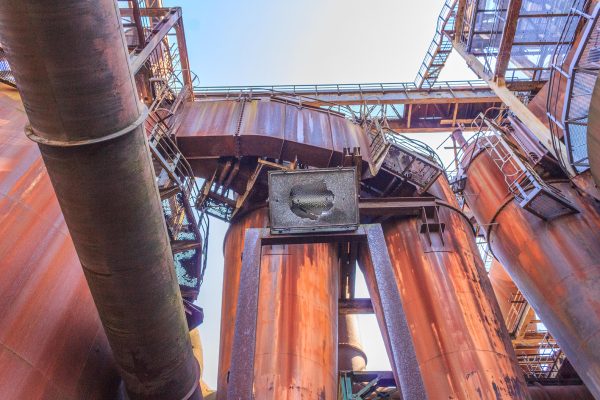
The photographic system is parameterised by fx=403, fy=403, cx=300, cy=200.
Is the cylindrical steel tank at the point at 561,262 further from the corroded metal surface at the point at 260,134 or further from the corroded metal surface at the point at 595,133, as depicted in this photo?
the corroded metal surface at the point at 260,134

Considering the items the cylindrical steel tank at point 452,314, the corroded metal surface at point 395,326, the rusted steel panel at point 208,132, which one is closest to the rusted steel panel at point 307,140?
the rusted steel panel at point 208,132

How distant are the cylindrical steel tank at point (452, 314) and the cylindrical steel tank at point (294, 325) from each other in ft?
5.30

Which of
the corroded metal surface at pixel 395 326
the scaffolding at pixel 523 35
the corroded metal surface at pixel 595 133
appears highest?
the scaffolding at pixel 523 35

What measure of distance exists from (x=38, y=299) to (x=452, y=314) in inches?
259

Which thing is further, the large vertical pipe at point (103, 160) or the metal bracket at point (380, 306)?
the metal bracket at point (380, 306)

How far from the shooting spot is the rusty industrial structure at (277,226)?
3244mm

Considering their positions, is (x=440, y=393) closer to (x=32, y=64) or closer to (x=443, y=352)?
(x=443, y=352)

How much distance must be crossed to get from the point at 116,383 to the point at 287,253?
3.63m

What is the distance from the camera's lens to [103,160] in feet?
10.5

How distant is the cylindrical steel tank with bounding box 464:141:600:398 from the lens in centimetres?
769

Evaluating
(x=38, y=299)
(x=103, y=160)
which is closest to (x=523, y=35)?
(x=103, y=160)

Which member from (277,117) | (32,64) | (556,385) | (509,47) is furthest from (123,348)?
(509,47)

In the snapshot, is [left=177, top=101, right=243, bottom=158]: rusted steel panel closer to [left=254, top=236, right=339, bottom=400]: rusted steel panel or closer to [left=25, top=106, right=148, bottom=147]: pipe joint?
[left=254, top=236, right=339, bottom=400]: rusted steel panel

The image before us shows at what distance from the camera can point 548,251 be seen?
8.70 metres
